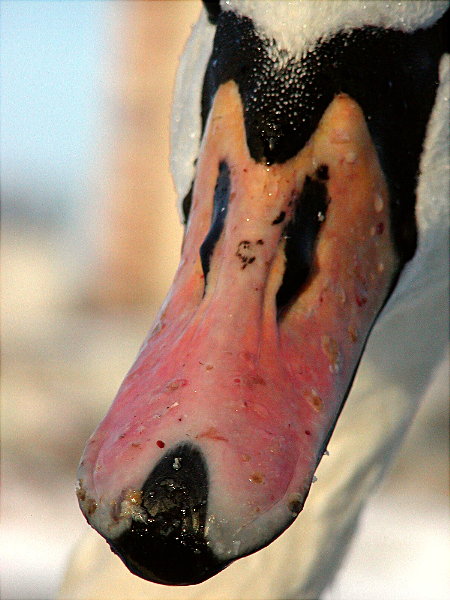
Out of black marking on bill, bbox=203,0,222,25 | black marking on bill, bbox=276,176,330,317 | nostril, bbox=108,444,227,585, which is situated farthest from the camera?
black marking on bill, bbox=203,0,222,25

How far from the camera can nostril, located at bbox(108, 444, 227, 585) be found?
2.55ft

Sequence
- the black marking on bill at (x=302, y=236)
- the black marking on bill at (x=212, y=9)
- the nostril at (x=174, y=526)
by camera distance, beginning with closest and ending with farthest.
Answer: the nostril at (x=174, y=526), the black marking on bill at (x=302, y=236), the black marking on bill at (x=212, y=9)

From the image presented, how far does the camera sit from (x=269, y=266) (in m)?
0.94

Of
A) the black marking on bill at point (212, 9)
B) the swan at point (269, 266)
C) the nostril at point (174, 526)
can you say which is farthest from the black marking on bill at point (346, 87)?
the nostril at point (174, 526)

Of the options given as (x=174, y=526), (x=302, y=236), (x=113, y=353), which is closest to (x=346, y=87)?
(x=302, y=236)

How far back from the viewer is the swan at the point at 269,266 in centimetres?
80

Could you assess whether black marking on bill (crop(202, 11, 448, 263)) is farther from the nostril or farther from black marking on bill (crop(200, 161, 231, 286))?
the nostril

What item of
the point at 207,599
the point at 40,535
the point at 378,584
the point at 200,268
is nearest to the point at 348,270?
the point at 200,268

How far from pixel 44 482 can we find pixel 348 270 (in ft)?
6.32

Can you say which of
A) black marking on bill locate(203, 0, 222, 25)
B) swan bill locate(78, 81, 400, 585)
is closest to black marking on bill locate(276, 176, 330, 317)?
swan bill locate(78, 81, 400, 585)

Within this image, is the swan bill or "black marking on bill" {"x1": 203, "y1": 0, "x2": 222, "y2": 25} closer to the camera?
the swan bill

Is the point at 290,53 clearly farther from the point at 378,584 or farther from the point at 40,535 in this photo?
the point at 40,535

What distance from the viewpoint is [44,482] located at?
2787mm

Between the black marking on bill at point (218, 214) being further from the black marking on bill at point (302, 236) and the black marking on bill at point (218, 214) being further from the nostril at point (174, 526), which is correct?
the nostril at point (174, 526)
